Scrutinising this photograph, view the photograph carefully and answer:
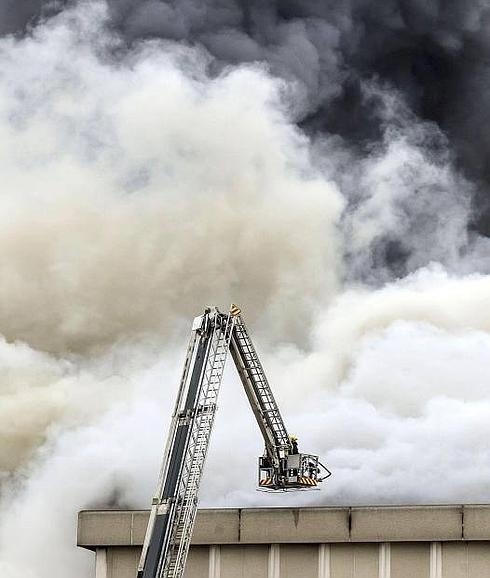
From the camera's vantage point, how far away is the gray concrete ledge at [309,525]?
36625mm

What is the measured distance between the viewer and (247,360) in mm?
41844

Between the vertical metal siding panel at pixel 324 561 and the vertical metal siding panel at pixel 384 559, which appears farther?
the vertical metal siding panel at pixel 324 561

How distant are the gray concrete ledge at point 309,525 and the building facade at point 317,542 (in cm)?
3

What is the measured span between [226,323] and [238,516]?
635cm

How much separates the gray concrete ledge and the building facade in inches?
1.2

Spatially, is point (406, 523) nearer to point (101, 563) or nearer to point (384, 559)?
point (384, 559)

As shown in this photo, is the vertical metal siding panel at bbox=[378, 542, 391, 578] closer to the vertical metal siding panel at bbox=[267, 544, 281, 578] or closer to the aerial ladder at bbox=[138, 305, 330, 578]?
the vertical metal siding panel at bbox=[267, 544, 281, 578]

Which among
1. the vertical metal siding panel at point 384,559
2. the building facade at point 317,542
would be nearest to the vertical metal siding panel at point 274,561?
the building facade at point 317,542

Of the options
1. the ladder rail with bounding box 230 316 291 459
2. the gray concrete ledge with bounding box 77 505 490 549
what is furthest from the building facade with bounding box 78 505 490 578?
the ladder rail with bounding box 230 316 291 459

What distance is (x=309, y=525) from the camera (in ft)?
124

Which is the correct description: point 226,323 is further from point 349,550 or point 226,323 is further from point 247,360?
point 349,550

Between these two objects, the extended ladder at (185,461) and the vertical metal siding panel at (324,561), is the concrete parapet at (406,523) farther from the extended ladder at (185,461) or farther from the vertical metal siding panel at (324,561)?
the extended ladder at (185,461)

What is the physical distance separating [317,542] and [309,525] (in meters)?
0.58

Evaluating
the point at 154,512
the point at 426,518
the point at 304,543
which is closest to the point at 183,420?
the point at 154,512
